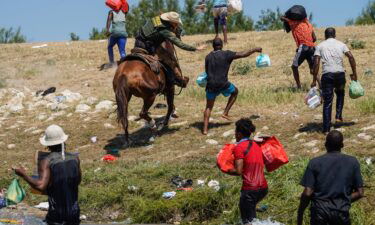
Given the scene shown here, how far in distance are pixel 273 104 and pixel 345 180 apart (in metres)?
7.82

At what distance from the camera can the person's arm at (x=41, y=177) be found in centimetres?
613

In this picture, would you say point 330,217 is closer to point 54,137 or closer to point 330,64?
point 54,137

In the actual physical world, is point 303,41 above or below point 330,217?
above

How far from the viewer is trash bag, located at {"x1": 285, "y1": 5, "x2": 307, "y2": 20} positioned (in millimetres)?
14086

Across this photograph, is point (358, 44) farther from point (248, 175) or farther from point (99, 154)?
point (248, 175)

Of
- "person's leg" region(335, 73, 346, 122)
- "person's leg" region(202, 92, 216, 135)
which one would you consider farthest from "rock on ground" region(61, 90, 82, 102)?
"person's leg" region(335, 73, 346, 122)

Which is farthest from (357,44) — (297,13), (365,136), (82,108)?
(365,136)

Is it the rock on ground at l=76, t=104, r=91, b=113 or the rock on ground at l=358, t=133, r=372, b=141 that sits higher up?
the rock on ground at l=358, t=133, r=372, b=141

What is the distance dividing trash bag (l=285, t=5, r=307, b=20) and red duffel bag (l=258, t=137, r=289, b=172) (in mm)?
7355

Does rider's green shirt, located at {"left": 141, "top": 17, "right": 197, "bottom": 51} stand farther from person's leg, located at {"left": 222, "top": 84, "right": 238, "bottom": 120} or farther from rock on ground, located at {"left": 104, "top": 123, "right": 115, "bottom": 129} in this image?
rock on ground, located at {"left": 104, "top": 123, "right": 115, "bottom": 129}

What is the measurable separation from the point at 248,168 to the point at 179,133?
5837 mm

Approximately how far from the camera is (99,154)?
1236cm

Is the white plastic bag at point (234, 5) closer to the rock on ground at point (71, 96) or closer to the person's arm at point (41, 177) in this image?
the rock on ground at point (71, 96)

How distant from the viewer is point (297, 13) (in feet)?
46.2
